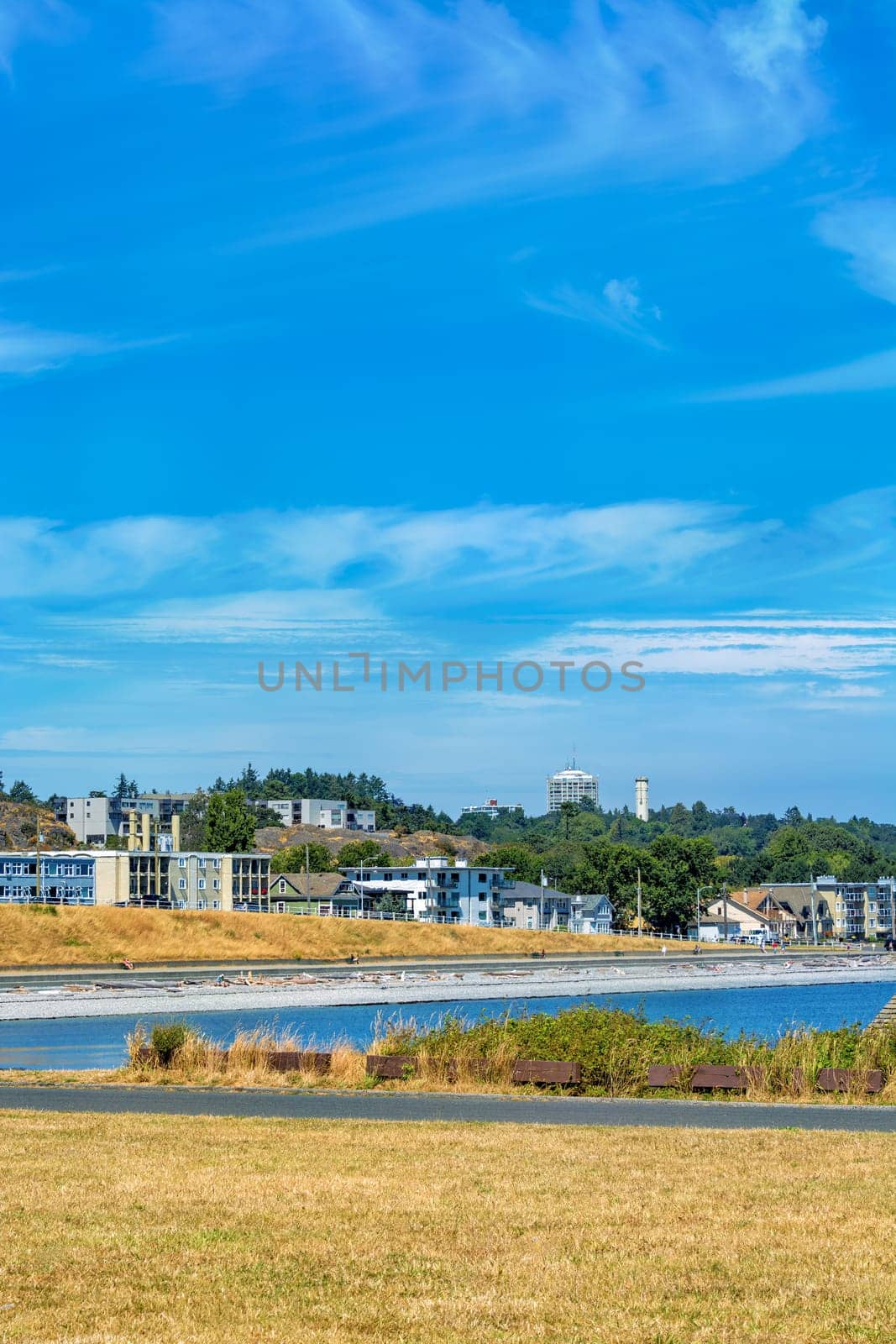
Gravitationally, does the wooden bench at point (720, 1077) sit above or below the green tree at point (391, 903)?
above

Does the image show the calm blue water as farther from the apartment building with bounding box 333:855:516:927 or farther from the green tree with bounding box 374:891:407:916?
the green tree with bounding box 374:891:407:916

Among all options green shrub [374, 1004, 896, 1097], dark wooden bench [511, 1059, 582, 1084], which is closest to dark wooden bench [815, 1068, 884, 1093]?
green shrub [374, 1004, 896, 1097]

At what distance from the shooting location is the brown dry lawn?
9.00 meters

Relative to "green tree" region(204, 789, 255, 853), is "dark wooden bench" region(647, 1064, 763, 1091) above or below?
below

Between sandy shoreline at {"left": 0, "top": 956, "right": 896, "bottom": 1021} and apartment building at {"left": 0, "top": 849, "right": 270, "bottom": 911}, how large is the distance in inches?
1675

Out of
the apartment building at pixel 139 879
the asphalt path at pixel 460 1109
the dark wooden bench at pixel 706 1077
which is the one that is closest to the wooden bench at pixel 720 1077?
the dark wooden bench at pixel 706 1077

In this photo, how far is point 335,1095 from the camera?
2209cm

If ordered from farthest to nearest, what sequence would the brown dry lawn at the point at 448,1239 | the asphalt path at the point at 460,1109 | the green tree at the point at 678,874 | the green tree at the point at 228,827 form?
the green tree at the point at 228,827, the green tree at the point at 678,874, the asphalt path at the point at 460,1109, the brown dry lawn at the point at 448,1239

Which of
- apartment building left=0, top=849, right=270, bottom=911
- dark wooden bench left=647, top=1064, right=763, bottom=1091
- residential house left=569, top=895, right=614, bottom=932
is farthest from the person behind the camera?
residential house left=569, top=895, right=614, bottom=932

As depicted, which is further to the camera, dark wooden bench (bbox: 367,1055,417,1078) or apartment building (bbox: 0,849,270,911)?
apartment building (bbox: 0,849,270,911)

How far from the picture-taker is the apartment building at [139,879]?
12744cm

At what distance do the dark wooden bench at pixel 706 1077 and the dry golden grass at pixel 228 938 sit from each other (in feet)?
235

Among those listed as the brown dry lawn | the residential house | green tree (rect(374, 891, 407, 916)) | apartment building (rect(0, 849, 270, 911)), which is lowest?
the residential house

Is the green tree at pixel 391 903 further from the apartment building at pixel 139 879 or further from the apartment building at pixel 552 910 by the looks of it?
the apartment building at pixel 552 910
